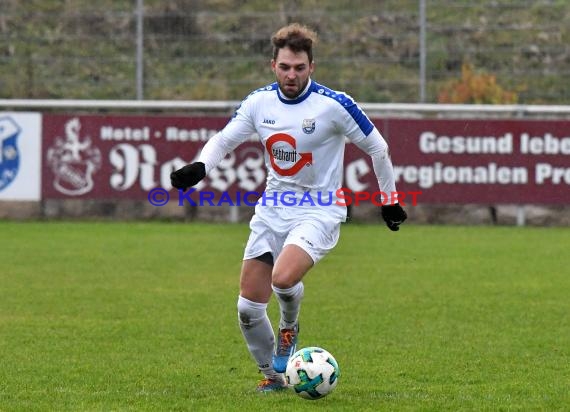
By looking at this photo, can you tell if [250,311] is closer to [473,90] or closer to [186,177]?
[186,177]

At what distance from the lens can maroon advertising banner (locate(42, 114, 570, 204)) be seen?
20125mm

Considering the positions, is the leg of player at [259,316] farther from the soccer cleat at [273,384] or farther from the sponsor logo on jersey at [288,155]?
the sponsor logo on jersey at [288,155]

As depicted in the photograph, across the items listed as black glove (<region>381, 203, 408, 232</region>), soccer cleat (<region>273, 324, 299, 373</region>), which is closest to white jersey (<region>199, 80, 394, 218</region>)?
black glove (<region>381, 203, 408, 232</region>)

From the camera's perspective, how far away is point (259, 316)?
288 inches

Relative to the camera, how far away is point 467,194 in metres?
20.3

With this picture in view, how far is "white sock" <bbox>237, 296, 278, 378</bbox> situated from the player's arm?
3.03 feet

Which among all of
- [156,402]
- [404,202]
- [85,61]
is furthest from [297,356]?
[85,61]

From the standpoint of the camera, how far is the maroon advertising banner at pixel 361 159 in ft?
66.0

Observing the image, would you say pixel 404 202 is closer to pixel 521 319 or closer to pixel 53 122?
pixel 53 122

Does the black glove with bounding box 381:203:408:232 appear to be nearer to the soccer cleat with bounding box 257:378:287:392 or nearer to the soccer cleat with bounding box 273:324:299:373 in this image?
the soccer cleat with bounding box 273:324:299:373

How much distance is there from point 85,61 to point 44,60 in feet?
2.72

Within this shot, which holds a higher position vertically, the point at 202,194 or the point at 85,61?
the point at 85,61

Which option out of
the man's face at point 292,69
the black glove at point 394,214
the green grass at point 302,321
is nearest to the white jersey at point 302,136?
the man's face at point 292,69

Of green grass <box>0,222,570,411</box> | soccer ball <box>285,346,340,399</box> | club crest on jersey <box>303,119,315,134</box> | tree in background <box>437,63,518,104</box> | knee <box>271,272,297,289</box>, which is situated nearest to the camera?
soccer ball <box>285,346,340,399</box>
